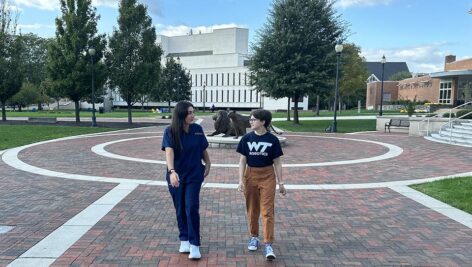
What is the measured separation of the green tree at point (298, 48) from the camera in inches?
1046

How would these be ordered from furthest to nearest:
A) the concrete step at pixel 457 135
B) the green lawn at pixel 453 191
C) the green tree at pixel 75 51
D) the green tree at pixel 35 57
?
the green tree at pixel 35 57
the green tree at pixel 75 51
the concrete step at pixel 457 135
the green lawn at pixel 453 191

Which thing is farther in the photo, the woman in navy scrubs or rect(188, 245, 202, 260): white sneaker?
rect(188, 245, 202, 260): white sneaker

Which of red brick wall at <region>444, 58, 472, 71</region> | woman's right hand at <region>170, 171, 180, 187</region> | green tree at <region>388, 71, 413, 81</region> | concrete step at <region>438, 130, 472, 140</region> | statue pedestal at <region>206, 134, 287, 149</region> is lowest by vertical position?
statue pedestal at <region>206, 134, 287, 149</region>

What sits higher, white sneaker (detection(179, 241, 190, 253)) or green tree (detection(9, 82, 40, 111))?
green tree (detection(9, 82, 40, 111))

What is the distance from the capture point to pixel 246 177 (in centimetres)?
431

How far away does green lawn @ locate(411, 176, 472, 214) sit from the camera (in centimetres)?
662

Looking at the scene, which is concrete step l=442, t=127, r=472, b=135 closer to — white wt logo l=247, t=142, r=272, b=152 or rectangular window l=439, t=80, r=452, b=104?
white wt logo l=247, t=142, r=272, b=152

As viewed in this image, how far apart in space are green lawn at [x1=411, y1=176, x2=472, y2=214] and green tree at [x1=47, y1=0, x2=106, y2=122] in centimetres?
2381

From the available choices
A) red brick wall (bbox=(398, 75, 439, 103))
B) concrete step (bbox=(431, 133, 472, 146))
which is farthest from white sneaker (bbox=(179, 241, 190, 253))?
red brick wall (bbox=(398, 75, 439, 103))

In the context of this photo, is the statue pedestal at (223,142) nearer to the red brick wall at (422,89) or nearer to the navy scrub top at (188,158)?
the navy scrub top at (188,158)

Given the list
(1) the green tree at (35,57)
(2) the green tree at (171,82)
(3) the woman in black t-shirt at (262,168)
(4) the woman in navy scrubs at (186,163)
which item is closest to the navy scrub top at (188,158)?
(4) the woman in navy scrubs at (186,163)

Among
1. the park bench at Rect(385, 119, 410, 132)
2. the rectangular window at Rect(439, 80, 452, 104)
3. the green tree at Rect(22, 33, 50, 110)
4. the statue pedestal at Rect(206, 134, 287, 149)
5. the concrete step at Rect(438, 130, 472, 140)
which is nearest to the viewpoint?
the statue pedestal at Rect(206, 134, 287, 149)

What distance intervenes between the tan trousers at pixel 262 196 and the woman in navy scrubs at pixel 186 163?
57 cm

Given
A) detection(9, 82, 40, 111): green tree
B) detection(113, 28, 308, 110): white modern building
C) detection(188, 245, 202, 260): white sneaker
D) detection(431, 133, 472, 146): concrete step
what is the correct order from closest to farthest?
detection(188, 245, 202, 260): white sneaker
detection(431, 133, 472, 146): concrete step
detection(9, 82, 40, 111): green tree
detection(113, 28, 308, 110): white modern building
